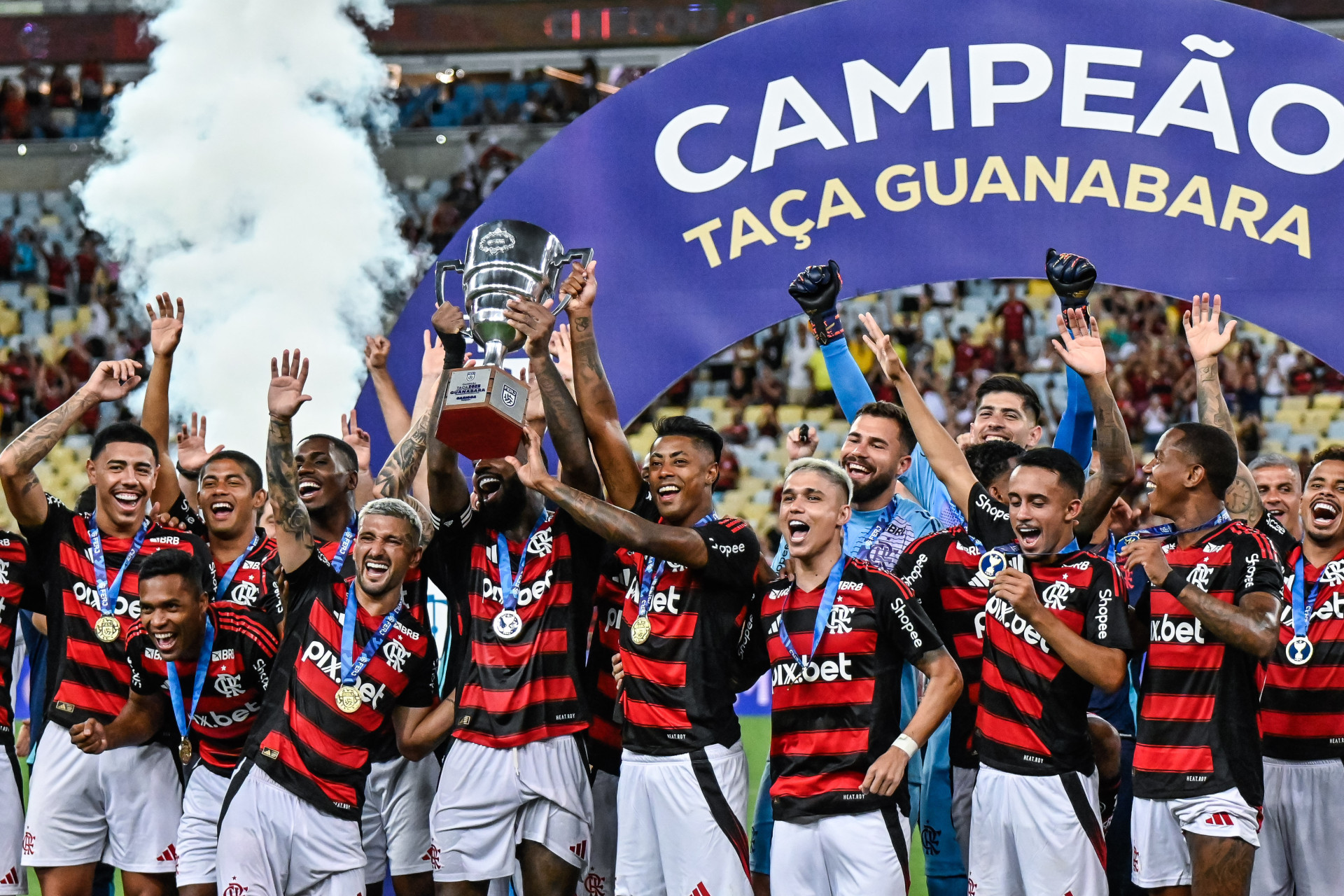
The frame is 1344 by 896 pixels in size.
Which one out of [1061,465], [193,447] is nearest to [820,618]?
[1061,465]

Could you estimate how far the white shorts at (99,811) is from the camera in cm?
564

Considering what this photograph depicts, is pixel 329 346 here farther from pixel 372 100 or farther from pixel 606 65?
pixel 606 65

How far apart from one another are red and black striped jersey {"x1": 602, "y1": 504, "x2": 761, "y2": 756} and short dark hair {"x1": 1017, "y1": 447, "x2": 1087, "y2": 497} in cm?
98

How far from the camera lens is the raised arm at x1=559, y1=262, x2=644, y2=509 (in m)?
5.44

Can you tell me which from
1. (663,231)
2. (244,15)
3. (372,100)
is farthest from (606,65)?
(663,231)

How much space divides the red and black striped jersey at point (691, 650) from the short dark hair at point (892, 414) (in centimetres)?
78

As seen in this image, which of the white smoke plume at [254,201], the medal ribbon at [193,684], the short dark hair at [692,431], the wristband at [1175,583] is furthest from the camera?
the white smoke plume at [254,201]

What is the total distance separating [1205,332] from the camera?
574 centimetres

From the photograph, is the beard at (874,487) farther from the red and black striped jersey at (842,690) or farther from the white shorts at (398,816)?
the white shorts at (398,816)

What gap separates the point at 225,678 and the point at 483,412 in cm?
158

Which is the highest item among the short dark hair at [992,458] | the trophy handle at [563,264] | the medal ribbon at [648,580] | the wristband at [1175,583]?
the trophy handle at [563,264]

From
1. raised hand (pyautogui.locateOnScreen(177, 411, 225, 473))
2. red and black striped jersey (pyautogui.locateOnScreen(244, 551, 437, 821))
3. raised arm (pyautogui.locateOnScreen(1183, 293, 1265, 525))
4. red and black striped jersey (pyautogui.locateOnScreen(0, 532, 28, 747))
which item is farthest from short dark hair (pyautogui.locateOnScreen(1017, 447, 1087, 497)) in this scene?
red and black striped jersey (pyautogui.locateOnScreen(0, 532, 28, 747))

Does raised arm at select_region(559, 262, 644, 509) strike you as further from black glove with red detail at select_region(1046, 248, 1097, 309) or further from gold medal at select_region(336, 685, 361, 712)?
black glove with red detail at select_region(1046, 248, 1097, 309)

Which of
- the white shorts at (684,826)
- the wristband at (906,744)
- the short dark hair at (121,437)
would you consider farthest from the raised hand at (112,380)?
the wristband at (906,744)
